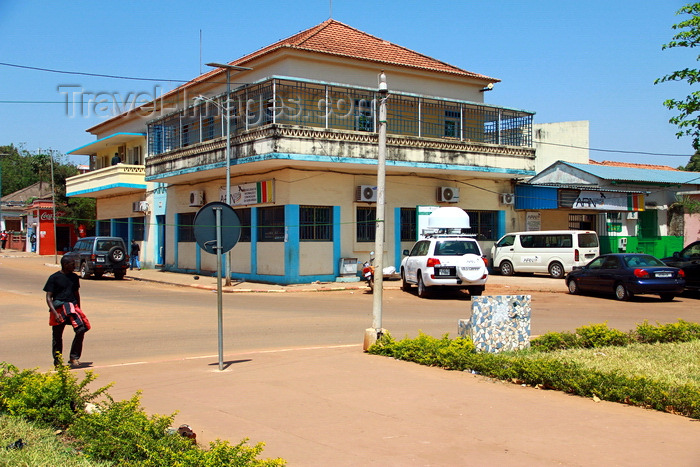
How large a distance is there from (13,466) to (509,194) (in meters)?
27.5

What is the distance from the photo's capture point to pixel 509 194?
30109 millimetres

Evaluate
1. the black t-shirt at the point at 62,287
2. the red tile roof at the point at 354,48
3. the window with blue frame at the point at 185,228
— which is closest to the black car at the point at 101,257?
the window with blue frame at the point at 185,228

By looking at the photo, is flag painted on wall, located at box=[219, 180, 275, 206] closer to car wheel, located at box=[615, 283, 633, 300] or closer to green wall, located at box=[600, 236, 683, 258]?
car wheel, located at box=[615, 283, 633, 300]

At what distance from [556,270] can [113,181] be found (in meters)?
24.4

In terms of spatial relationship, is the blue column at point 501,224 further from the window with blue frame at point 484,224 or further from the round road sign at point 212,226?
the round road sign at point 212,226

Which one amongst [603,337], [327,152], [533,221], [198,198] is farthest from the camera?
[533,221]

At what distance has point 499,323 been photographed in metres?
9.93

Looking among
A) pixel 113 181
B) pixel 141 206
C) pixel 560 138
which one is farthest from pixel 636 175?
pixel 113 181

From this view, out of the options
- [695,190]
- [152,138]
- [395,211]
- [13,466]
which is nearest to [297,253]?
[395,211]

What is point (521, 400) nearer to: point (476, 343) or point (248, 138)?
point (476, 343)

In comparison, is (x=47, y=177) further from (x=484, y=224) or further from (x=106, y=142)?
(x=484, y=224)

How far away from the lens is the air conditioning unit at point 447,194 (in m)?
27.9

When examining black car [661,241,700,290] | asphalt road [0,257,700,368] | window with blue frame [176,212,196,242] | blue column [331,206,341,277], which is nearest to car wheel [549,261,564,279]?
asphalt road [0,257,700,368]

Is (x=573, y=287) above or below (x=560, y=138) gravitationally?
below
